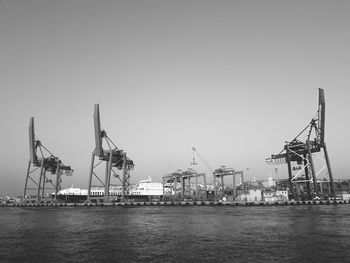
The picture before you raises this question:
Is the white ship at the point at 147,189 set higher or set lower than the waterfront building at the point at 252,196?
higher

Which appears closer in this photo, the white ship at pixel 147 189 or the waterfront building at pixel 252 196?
the waterfront building at pixel 252 196

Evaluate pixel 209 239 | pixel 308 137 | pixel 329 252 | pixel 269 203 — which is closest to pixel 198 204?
pixel 269 203

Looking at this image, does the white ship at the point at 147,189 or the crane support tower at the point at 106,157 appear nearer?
the crane support tower at the point at 106,157

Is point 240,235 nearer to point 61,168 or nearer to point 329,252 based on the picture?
point 329,252

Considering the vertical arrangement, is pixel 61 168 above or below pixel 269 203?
above

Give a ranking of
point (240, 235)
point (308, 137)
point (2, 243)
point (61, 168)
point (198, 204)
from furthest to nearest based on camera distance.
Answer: point (61, 168), point (198, 204), point (308, 137), point (240, 235), point (2, 243)

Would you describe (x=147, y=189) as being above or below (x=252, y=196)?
above

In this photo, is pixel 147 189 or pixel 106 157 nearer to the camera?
pixel 106 157

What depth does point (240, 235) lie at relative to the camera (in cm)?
2578

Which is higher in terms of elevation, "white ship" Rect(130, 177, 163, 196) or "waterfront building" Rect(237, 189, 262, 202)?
"white ship" Rect(130, 177, 163, 196)

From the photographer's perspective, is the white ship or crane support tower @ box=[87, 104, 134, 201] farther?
the white ship

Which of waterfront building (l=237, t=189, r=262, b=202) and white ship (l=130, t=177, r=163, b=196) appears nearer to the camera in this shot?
waterfront building (l=237, t=189, r=262, b=202)

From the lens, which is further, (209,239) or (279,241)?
(209,239)

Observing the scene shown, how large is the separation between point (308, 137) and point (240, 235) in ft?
193
